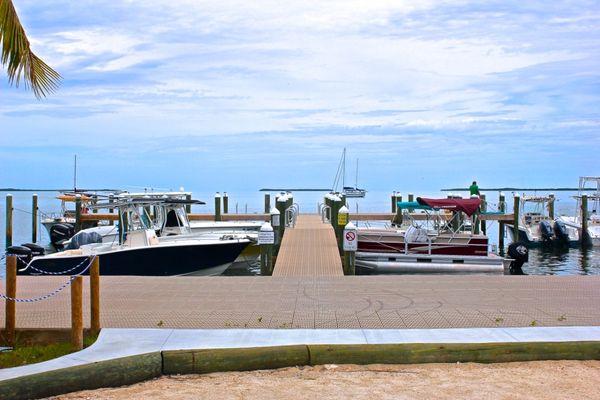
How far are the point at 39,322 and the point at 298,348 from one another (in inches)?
135

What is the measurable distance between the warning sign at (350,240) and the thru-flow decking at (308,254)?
0.54 metres

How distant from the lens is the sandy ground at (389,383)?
6.11 metres

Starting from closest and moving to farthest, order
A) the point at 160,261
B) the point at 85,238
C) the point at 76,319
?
1. the point at 76,319
2. the point at 160,261
3. the point at 85,238

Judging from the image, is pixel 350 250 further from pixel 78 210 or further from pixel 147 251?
pixel 78 210

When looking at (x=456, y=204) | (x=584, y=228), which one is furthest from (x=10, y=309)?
(x=584, y=228)

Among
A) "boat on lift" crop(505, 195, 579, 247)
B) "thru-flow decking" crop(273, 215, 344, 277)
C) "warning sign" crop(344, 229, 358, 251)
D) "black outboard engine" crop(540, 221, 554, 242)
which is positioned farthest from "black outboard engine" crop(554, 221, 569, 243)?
"warning sign" crop(344, 229, 358, 251)

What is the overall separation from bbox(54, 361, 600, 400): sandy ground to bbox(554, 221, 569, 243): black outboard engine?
100 ft

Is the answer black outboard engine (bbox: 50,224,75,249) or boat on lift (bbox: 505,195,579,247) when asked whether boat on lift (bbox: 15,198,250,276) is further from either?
boat on lift (bbox: 505,195,579,247)

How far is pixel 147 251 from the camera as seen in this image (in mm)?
19172

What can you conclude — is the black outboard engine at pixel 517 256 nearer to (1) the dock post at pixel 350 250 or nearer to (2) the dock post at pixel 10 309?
(1) the dock post at pixel 350 250

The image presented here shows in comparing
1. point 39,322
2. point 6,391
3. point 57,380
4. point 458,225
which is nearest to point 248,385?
point 57,380

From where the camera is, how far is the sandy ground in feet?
20.0

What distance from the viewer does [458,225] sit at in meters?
23.4

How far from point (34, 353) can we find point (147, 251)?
11902 millimetres
